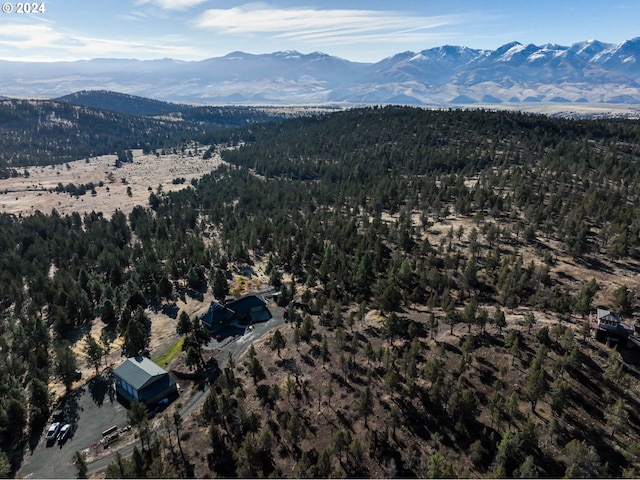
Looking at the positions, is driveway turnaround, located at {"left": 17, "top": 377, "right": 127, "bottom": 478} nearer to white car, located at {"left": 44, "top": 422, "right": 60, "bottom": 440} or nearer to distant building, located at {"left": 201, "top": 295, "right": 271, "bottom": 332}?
white car, located at {"left": 44, "top": 422, "right": 60, "bottom": 440}

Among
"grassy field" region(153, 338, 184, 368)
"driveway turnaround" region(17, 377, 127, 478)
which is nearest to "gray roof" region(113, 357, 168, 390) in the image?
"driveway turnaround" region(17, 377, 127, 478)

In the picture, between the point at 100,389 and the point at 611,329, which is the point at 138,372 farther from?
the point at 611,329

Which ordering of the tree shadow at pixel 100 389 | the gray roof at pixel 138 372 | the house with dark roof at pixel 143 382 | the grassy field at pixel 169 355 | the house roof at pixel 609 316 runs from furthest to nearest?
the grassy field at pixel 169 355, the tree shadow at pixel 100 389, the gray roof at pixel 138 372, the house with dark roof at pixel 143 382, the house roof at pixel 609 316

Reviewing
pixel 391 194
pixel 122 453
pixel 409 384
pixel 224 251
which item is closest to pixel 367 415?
pixel 409 384

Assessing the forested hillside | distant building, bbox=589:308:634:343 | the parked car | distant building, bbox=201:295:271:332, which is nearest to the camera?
the forested hillside

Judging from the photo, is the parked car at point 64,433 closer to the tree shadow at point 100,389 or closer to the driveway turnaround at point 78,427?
the driveway turnaround at point 78,427

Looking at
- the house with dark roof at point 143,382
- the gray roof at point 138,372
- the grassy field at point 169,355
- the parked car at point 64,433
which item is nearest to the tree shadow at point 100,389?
the house with dark roof at point 143,382
